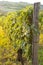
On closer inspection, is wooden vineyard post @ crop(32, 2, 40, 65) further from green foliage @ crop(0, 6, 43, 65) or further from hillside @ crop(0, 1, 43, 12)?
hillside @ crop(0, 1, 43, 12)

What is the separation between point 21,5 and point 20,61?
3.37 feet

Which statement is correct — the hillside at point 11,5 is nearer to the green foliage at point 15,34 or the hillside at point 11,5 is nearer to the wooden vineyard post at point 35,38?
the green foliage at point 15,34

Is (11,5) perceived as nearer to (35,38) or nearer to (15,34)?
(15,34)

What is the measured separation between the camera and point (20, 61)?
389 cm

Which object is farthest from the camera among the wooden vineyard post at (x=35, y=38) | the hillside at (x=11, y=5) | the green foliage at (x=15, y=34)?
the hillside at (x=11, y=5)

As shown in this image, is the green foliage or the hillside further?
the hillside

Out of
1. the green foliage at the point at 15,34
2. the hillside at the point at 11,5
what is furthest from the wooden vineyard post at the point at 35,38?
the hillside at the point at 11,5

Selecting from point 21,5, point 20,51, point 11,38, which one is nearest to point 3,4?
point 21,5

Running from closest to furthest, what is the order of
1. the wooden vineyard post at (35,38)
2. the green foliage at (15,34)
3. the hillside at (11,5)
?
the wooden vineyard post at (35,38)
the green foliage at (15,34)
the hillside at (11,5)

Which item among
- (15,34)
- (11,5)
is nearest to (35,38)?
(15,34)

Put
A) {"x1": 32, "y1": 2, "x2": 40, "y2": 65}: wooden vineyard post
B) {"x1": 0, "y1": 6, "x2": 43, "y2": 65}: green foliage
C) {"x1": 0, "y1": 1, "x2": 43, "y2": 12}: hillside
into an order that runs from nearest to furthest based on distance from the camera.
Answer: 1. {"x1": 32, "y1": 2, "x2": 40, "y2": 65}: wooden vineyard post
2. {"x1": 0, "y1": 6, "x2": 43, "y2": 65}: green foliage
3. {"x1": 0, "y1": 1, "x2": 43, "y2": 12}: hillside

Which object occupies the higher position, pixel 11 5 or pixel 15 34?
pixel 11 5

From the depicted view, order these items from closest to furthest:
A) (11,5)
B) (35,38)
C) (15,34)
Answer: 1. (35,38)
2. (15,34)
3. (11,5)

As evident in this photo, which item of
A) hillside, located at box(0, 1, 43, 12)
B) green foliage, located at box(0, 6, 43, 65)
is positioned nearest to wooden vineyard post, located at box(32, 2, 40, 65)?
green foliage, located at box(0, 6, 43, 65)
